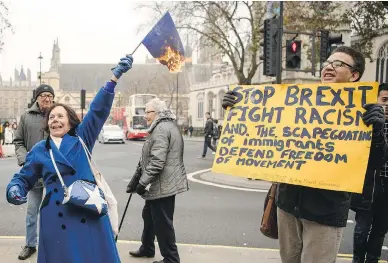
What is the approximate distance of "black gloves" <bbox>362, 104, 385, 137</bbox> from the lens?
7.85ft

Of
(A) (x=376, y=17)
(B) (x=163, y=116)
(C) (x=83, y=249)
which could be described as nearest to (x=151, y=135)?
(B) (x=163, y=116)

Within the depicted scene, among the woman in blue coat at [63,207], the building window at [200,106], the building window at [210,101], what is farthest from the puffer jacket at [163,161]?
the building window at [200,106]

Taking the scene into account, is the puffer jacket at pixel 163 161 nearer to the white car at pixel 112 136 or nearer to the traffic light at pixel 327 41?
the traffic light at pixel 327 41

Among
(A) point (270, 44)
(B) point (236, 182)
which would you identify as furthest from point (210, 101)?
(A) point (270, 44)

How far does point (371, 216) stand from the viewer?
4.16m

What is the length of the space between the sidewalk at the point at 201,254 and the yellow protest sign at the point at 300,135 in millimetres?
2022

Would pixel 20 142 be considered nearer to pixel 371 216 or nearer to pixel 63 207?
pixel 63 207

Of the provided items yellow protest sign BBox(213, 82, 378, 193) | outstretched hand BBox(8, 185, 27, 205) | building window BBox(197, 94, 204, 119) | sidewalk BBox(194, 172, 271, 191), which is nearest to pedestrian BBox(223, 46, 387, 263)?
yellow protest sign BBox(213, 82, 378, 193)

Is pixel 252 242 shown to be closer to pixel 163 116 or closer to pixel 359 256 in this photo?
pixel 359 256

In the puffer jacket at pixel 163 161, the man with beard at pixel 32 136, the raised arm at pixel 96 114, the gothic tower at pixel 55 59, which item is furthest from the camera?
the gothic tower at pixel 55 59

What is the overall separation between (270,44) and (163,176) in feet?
18.0

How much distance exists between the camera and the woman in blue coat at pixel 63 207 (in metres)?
2.74

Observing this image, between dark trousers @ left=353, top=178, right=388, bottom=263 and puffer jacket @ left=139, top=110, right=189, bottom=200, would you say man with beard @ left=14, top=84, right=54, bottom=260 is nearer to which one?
puffer jacket @ left=139, top=110, right=189, bottom=200

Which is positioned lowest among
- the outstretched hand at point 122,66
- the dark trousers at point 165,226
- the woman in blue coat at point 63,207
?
the dark trousers at point 165,226
